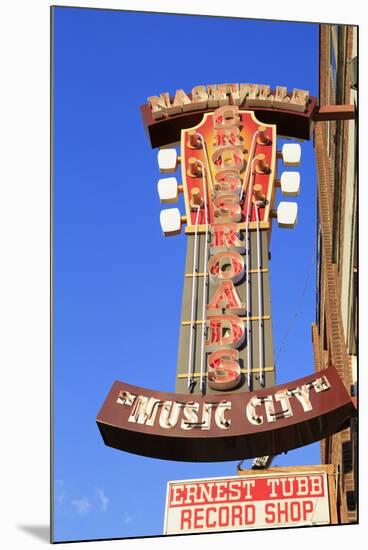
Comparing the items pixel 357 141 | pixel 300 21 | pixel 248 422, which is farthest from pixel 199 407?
pixel 300 21

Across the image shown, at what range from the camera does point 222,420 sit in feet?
52.1

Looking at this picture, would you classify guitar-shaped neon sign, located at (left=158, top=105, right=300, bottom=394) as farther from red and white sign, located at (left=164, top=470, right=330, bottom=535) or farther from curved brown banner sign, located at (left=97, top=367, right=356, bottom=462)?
red and white sign, located at (left=164, top=470, right=330, bottom=535)

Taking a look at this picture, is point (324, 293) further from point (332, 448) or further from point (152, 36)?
point (152, 36)

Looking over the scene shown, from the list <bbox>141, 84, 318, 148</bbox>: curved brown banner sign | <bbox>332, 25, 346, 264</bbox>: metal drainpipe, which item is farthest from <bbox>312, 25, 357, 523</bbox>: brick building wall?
<bbox>141, 84, 318, 148</bbox>: curved brown banner sign

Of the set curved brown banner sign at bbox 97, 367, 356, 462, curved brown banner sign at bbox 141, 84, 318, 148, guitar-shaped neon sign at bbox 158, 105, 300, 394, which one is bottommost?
curved brown banner sign at bbox 97, 367, 356, 462

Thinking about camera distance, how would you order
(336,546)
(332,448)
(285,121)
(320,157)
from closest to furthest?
(336,546) < (332,448) < (285,121) < (320,157)

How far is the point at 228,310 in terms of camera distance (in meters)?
16.6

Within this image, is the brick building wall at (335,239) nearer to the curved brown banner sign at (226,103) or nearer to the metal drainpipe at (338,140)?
the metal drainpipe at (338,140)

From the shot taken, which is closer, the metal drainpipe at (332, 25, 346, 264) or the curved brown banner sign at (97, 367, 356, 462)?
the curved brown banner sign at (97, 367, 356, 462)

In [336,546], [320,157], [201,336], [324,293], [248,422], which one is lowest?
[336,546]

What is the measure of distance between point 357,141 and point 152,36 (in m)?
2.88

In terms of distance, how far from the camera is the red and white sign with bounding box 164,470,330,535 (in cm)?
1565

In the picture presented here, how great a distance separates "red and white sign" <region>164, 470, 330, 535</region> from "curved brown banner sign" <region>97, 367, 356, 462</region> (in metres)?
0.33

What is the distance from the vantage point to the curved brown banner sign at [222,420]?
15.8 metres
